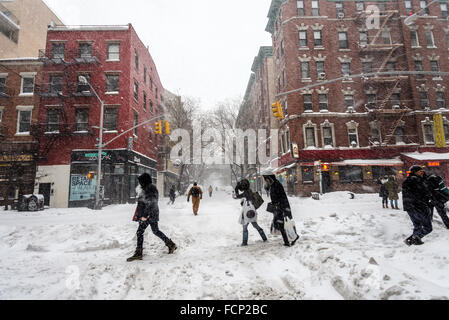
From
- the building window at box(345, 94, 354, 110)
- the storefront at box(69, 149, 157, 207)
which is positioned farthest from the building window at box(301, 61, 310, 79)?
the storefront at box(69, 149, 157, 207)

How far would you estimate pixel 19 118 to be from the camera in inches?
893

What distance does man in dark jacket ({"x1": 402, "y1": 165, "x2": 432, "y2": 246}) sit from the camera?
5254 millimetres

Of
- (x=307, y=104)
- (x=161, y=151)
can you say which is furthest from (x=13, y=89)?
(x=307, y=104)

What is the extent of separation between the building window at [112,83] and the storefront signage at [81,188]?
8.39 metres

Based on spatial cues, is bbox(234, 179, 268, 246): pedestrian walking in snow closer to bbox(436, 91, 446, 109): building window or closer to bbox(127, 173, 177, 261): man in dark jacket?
bbox(127, 173, 177, 261): man in dark jacket

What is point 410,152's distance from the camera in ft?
82.6

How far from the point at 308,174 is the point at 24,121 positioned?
90.2 feet

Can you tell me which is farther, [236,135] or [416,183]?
[236,135]

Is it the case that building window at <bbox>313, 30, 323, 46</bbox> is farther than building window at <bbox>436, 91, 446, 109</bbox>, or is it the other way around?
building window at <bbox>313, 30, 323, 46</bbox>

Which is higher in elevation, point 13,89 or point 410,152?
point 13,89

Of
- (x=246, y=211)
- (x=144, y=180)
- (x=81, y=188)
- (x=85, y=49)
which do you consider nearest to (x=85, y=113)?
(x=85, y=49)
